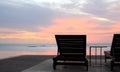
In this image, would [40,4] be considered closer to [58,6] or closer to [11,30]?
[58,6]

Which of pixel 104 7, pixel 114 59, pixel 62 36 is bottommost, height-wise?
pixel 114 59

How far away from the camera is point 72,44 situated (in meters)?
9.14

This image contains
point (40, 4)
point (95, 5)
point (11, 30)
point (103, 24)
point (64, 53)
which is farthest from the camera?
point (11, 30)

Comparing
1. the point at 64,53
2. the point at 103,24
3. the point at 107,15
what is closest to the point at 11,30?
the point at 103,24

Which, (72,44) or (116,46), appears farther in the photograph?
(72,44)

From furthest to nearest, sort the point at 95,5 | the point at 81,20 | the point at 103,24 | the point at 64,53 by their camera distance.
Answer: the point at 103,24 → the point at 81,20 → the point at 95,5 → the point at 64,53

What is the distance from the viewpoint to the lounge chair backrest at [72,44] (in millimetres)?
9023

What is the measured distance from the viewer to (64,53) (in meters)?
9.34

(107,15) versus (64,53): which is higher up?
(107,15)

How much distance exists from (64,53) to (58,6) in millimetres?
8677

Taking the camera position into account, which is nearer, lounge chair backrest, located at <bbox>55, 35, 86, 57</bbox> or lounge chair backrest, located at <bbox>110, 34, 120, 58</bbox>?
lounge chair backrest, located at <bbox>110, 34, 120, 58</bbox>

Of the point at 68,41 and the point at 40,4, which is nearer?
the point at 68,41

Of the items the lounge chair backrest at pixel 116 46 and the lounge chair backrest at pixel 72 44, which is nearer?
the lounge chair backrest at pixel 116 46

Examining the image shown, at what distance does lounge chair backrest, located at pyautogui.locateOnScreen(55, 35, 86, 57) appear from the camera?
9.02 meters
